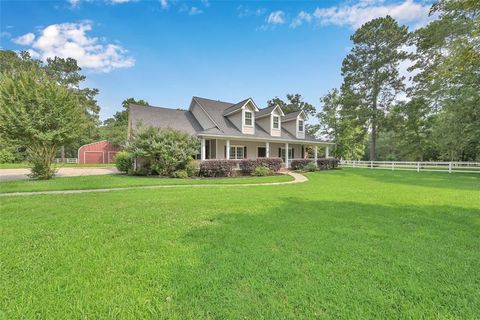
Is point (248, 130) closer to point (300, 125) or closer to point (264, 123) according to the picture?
point (264, 123)

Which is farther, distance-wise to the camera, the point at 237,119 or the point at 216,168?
the point at 237,119

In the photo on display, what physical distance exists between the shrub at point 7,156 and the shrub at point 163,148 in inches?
1066

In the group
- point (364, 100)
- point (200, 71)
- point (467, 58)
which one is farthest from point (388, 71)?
point (467, 58)

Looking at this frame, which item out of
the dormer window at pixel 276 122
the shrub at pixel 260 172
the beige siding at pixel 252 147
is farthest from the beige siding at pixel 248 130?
the shrub at pixel 260 172

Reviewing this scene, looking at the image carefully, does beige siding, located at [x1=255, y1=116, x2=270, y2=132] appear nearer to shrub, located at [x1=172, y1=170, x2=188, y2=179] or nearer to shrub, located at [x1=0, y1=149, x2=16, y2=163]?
shrub, located at [x1=172, y1=170, x2=188, y2=179]

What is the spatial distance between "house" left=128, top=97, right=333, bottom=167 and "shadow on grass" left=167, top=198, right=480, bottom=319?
41.8 feet

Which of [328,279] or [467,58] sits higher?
[467,58]

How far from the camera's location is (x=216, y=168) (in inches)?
599

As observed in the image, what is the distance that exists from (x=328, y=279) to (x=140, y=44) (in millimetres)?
17997

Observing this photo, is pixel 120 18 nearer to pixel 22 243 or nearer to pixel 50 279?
pixel 22 243

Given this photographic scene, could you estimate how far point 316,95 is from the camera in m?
40.8

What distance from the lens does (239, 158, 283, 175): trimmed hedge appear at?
16.5m

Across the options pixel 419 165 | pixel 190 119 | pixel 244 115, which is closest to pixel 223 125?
pixel 244 115

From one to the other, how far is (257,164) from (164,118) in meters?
8.97
